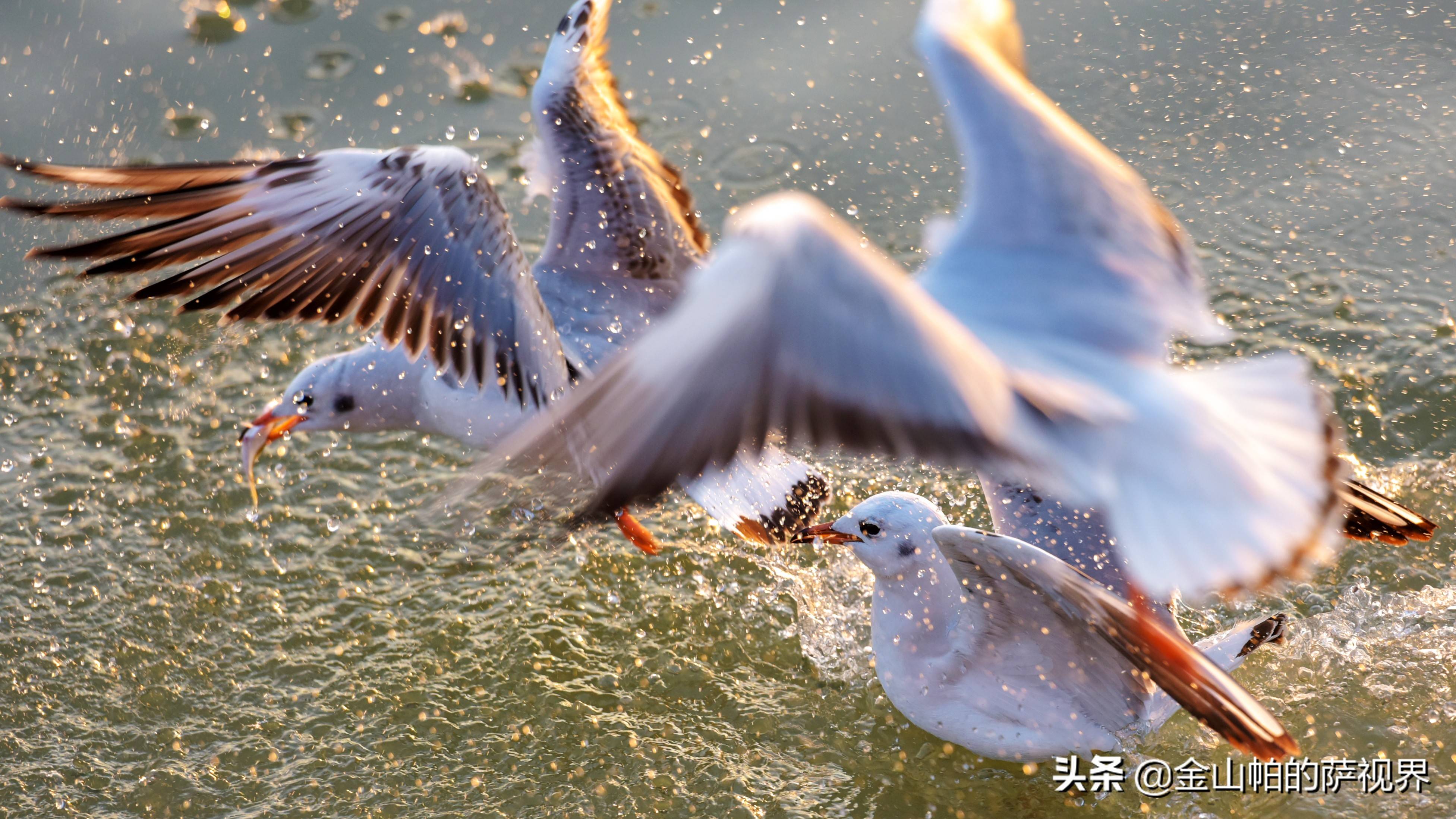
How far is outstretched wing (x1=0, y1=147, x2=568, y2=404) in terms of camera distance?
112 inches

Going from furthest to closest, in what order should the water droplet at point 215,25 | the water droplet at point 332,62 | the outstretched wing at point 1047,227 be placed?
the water droplet at point 215,25 → the water droplet at point 332,62 → the outstretched wing at point 1047,227

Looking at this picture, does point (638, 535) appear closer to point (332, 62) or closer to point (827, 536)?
point (827, 536)

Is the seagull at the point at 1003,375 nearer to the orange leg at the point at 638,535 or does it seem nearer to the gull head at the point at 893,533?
the gull head at the point at 893,533

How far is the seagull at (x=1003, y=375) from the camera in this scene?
172cm

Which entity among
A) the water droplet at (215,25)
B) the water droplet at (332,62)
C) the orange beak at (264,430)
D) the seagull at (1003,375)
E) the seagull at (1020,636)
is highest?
the water droplet at (215,25)

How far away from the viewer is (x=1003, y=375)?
1.87 m

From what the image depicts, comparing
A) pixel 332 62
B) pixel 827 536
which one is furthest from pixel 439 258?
pixel 332 62

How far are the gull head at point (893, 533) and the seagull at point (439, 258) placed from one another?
330 mm

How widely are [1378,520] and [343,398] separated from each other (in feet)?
8.72

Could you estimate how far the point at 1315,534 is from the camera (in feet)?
6.25

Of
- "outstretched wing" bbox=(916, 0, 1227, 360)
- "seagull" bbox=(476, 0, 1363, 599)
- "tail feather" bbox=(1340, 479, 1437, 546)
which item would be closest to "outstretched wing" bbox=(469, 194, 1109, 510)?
"seagull" bbox=(476, 0, 1363, 599)

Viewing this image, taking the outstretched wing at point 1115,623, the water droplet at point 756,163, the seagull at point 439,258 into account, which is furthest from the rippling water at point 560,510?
the outstretched wing at point 1115,623

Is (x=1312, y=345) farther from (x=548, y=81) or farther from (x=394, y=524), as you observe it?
(x=394, y=524)

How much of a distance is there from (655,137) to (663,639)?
219cm
